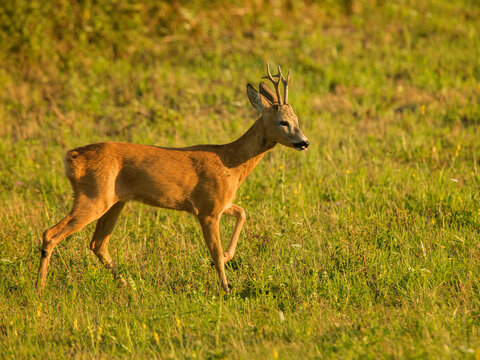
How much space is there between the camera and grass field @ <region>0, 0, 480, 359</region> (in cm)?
476

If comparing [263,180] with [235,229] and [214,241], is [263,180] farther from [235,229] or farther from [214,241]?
[214,241]

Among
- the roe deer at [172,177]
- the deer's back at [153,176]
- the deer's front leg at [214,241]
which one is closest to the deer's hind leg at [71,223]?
the roe deer at [172,177]

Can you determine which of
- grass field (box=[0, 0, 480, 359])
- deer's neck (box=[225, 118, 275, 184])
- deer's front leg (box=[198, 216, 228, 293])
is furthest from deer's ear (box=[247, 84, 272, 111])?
grass field (box=[0, 0, 480, 359])

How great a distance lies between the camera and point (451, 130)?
9.59 metres

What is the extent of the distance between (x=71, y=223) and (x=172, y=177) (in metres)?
0.98

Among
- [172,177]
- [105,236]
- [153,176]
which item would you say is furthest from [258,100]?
[105,236]

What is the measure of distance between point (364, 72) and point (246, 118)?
2920mm

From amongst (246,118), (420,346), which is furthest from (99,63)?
(420,346)

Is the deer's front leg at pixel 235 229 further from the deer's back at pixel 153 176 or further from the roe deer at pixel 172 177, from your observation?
the deer's back at pixel 153 176

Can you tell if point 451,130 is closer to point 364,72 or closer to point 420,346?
point 364,72

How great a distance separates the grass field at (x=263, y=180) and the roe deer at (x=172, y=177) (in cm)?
39

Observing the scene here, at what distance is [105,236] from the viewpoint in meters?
6.13

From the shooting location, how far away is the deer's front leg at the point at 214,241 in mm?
5785

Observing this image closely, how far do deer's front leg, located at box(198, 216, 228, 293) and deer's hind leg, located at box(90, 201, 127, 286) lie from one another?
0.90 m
